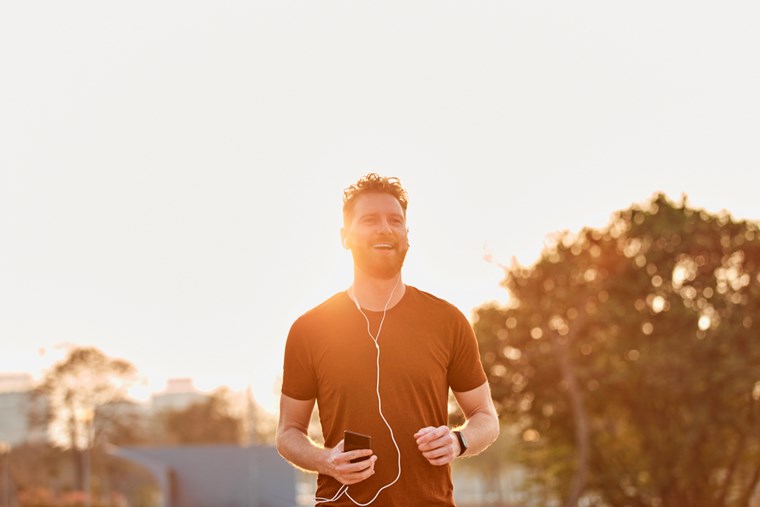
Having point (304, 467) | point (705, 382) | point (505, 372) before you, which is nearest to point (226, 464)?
point (505, 372)

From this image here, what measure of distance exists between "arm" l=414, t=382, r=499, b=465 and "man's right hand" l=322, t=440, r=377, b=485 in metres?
0.19

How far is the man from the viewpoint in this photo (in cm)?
402

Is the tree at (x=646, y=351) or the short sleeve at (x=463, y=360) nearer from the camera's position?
the short sleeve at (x=463, y=360)

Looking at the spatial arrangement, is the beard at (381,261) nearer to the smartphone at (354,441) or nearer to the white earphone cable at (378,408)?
the white earphone cable at (378,408)

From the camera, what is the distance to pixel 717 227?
34.4m

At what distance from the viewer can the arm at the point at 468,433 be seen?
392cm

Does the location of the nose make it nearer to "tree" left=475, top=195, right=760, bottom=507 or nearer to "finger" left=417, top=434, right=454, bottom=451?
"finger" left=417, top=434, right=454, bottom=451

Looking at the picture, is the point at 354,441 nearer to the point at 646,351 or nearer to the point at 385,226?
the point at 385,226

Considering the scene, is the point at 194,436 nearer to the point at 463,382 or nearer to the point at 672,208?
the point at 672,208

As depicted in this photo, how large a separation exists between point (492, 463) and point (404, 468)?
295ft

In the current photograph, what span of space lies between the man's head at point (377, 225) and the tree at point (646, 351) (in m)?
30.0

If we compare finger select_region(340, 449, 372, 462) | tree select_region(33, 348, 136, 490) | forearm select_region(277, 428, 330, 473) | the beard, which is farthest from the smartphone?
tree select_region(33, 348, 136, 490)

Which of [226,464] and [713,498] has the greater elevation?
[226,464]

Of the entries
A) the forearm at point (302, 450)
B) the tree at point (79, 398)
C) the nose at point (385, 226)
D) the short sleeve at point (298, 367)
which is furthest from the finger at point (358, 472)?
the tree at point (79, 398)
